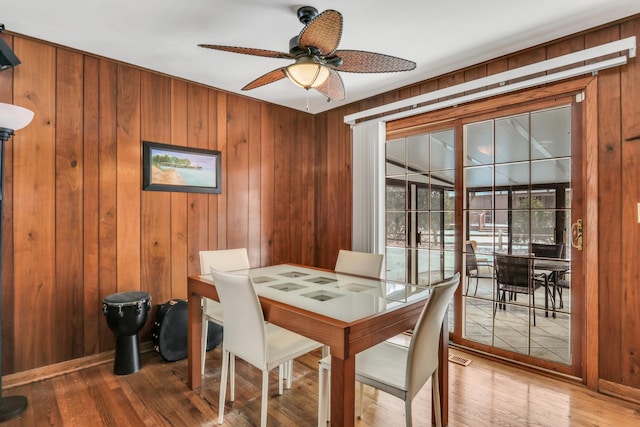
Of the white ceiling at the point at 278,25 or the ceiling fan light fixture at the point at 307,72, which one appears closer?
the ceiling fan light fixture at the point at 307,72

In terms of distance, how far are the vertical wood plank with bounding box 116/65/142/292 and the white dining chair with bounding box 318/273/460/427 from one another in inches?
82.0

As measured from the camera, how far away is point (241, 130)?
12.2 ft

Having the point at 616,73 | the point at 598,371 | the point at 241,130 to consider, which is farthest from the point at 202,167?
the point at 598,371

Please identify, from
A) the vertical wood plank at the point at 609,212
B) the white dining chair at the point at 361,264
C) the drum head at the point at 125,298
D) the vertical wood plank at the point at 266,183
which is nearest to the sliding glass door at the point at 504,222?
the vertical wood plank at the point at 609,212

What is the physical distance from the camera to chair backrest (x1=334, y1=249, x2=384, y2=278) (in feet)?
8.96

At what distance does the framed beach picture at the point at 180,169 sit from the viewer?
3055 mm

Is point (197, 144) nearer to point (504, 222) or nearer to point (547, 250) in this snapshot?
point (504, 222)

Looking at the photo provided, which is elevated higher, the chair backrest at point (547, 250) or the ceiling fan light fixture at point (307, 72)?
the ceiling fan light fixture at point (307, 72)

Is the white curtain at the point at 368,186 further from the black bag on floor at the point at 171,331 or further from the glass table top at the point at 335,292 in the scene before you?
the black bag on floor at the point at 171,331

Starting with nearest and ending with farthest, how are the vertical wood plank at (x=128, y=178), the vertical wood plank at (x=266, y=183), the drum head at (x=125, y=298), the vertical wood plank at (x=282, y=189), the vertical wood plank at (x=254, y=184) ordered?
the drum head at (x=125, y=298)
the vertical wood plank at (x=128, y=178)
the vertical wood plank at (x=254, y=184)
the vertical wood plank at (x=266, y=183)
the vertical wood plank at (x=282, y=189)

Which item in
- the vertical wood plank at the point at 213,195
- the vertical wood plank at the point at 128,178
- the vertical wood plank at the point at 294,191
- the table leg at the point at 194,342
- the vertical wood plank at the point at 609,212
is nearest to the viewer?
the vertical wood plank at the point at 609,212

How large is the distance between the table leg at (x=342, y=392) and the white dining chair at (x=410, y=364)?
0.23 meters

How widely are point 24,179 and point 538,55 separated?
4.01 m

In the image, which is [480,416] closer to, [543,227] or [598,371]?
[598,371]
